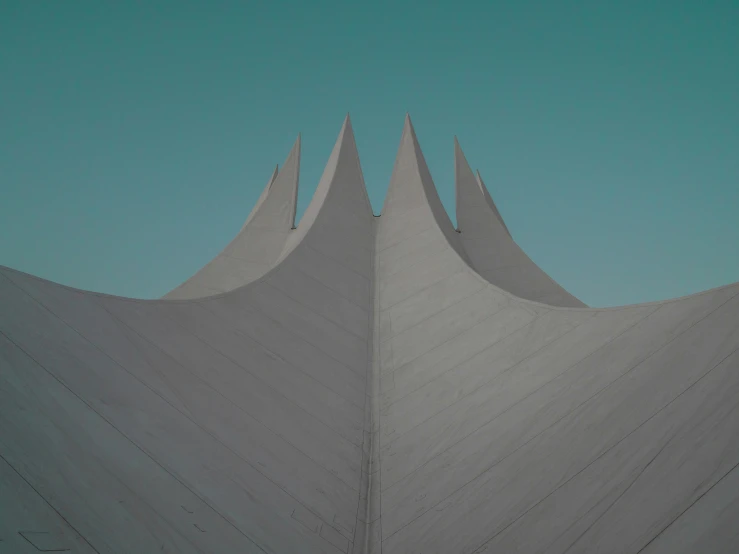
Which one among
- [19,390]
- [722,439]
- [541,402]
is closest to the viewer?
[722,439]

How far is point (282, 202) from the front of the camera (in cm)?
1193

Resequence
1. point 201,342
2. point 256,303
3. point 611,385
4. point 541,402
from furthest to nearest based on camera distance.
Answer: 1. point 256,303
2. point 201,342
3. point 541,402
4. point 611,385

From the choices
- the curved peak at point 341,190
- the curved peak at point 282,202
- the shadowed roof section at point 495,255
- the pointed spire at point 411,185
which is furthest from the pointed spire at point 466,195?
the curved peak at point 282,202

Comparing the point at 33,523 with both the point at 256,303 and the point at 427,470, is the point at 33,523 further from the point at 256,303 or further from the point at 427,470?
the point at 256,303

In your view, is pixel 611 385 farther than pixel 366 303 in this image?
No

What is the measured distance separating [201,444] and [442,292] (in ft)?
14.3

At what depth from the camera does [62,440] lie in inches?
113

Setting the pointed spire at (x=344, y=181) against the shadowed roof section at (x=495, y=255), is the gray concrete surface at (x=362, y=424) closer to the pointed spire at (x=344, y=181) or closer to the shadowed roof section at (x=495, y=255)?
the shadowed roof section at (x=495, y=255)

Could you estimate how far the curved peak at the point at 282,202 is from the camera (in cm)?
1153

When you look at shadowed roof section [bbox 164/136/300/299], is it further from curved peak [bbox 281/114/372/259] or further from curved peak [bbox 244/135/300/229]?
curved peak [bbox 281/114/372/259]

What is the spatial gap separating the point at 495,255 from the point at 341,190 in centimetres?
354

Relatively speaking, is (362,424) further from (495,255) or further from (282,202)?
(282,202)

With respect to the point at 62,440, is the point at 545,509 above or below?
below

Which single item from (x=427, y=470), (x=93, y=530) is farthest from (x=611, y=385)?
(x=93, y=530)
